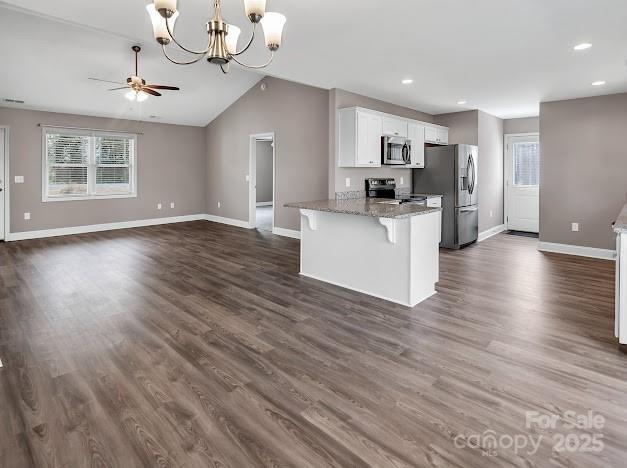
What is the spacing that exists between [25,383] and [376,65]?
4.10m

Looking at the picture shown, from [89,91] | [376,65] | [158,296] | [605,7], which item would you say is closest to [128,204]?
[89,91]

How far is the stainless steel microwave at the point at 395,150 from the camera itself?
5.58 m

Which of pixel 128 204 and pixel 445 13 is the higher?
pixel 445 13

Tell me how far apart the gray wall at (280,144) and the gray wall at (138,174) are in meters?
0.57

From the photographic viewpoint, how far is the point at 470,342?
8.86 ft

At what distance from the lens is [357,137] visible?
5.11 metres

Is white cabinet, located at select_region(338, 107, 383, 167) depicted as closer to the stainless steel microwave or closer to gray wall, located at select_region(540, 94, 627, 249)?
the stainless steel microwave

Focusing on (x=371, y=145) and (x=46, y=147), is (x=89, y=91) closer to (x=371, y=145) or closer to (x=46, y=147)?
(x=46, y=147)

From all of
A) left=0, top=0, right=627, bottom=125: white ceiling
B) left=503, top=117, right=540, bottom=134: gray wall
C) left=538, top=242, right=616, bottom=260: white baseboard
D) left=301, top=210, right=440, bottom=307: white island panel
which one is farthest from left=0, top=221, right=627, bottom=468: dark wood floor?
left=503, top=117, right=540, bottom=134: gray wall

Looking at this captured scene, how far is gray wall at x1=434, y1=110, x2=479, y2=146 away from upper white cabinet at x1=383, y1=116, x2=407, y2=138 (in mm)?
1627

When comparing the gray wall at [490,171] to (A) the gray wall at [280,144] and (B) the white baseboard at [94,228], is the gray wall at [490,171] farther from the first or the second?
(B) the white baseboard at [94,228]

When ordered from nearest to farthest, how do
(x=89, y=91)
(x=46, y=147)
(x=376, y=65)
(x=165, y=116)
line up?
(x=376, y=65), (x=89, y=91), (x=46, y=147), (x=165, y=116)

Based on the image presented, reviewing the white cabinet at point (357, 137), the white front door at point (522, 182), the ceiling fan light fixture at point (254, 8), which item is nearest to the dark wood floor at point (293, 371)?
the white cabinet at point (357, 137)

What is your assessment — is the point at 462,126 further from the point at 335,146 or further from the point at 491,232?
the point at 335,146
